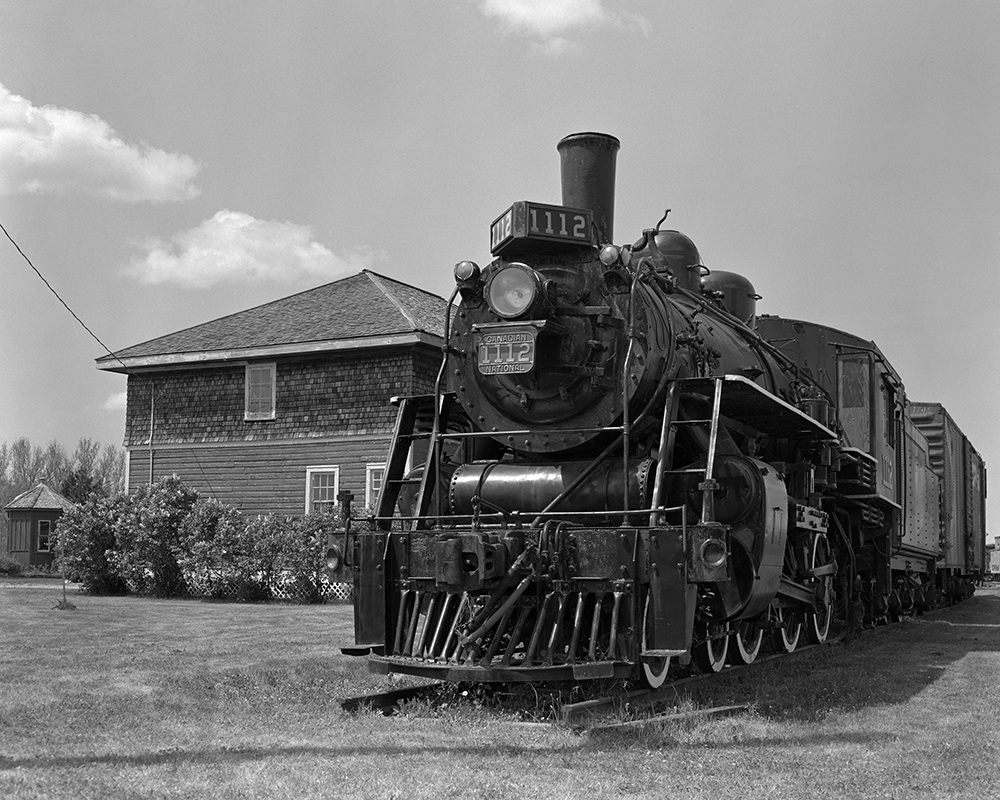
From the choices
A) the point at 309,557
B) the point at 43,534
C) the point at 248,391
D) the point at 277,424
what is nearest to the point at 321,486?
the point at 277,424

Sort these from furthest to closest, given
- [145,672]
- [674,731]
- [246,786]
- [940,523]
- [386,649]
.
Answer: [940,523] → [145,672] → [386,649] → [674,731] → [246,786]

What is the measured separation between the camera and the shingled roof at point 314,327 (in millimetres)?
20719

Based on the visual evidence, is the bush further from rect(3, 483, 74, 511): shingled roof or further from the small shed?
rect(3, 483, 74, 511): shingled roof

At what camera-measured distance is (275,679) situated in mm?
8250

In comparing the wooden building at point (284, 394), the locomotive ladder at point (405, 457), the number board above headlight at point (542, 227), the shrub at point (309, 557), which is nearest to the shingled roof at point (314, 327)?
the wooden building at point (284, 394)

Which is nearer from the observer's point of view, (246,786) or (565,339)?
(246,786)

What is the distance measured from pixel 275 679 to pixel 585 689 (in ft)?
7.80

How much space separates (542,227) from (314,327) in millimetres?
14638

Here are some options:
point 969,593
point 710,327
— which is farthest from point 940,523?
point 710,327

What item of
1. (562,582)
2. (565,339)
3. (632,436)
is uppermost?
(565,339)

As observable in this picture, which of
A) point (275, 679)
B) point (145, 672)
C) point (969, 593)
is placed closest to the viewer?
point (275, 679)

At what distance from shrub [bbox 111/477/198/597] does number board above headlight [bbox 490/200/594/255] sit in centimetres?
1356

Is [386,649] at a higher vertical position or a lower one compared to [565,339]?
lower

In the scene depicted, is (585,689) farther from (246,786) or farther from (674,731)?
(246,786)
